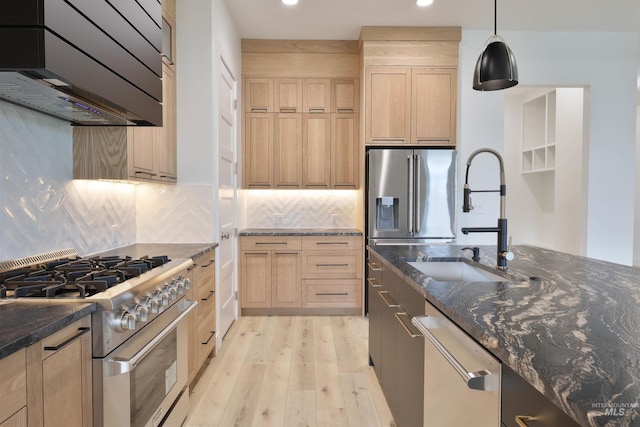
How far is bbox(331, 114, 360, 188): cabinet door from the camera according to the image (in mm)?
4594

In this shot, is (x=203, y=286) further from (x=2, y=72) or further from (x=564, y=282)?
(x=564, y=282)

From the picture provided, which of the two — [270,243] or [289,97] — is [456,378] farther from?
[289,97]

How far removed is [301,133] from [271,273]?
1624 mm

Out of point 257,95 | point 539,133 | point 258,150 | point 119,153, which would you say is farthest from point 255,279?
point 539,133

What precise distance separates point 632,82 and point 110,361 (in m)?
5.47

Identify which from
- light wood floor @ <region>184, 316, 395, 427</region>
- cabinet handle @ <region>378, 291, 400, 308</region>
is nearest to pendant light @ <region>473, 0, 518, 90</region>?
cabinet handle @ <region>378, 291, 400, 308</region>

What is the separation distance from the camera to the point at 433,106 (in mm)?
4215

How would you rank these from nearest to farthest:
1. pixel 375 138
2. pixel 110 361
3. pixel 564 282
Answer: pixel 110 361, pixel 564 282, pixel 375 138

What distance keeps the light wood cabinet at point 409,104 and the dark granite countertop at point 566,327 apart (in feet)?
8.44

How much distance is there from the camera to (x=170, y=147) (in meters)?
3.01

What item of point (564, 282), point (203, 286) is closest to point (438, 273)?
point (564, 282)

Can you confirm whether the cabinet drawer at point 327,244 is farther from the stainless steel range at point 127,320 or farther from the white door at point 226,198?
the stainless steel range at point 127,320

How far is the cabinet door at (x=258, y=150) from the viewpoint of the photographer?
456cm

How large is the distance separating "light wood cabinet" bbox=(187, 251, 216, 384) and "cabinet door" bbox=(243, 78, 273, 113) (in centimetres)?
210
